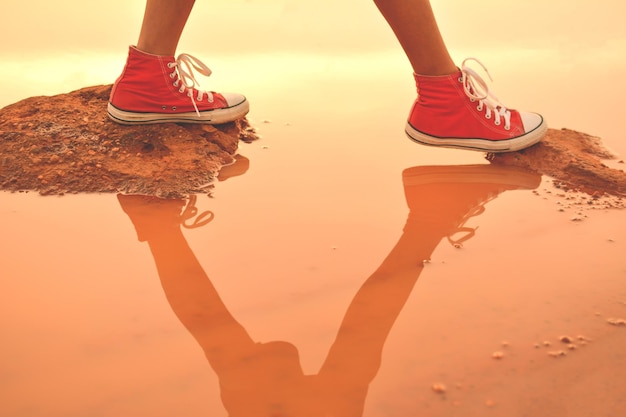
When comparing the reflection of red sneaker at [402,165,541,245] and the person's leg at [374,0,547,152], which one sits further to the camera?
the person's leg at [374,0,547,152]

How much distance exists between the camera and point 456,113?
72.1 inches

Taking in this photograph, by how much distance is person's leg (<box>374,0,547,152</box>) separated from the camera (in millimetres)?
1798

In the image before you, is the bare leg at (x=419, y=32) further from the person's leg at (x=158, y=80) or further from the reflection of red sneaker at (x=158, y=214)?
the reflection of red sneaker at (x=158, y=214)

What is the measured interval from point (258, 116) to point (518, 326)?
143 centimetres

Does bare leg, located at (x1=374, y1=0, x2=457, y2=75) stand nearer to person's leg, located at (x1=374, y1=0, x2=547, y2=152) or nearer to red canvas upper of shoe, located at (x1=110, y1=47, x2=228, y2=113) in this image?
person's leg, located at (x1=374, y1=0, x2=547, y2=152)

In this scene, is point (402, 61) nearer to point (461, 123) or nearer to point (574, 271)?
point (461, 123)

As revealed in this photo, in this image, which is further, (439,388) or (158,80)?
(158,80)

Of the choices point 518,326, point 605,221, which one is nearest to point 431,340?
point 518,326

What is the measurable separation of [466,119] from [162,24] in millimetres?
879

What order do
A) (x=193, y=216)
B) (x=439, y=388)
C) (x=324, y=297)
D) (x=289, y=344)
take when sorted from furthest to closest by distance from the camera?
(x=193, y=216) → (x=324, y=297) → (x=289, y=344) → (x=439, y=388)

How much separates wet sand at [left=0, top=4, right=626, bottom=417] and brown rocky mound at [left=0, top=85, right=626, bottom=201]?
0.07 metres

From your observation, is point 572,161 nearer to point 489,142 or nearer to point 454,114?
point 489,142

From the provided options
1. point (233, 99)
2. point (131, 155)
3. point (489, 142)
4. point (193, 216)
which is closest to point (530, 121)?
point (489, 142)

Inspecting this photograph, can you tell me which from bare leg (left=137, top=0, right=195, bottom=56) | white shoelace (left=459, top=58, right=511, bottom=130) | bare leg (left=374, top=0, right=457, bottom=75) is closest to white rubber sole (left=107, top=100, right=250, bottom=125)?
bare leg (left=137, top=0, right=195, bottom=56)
